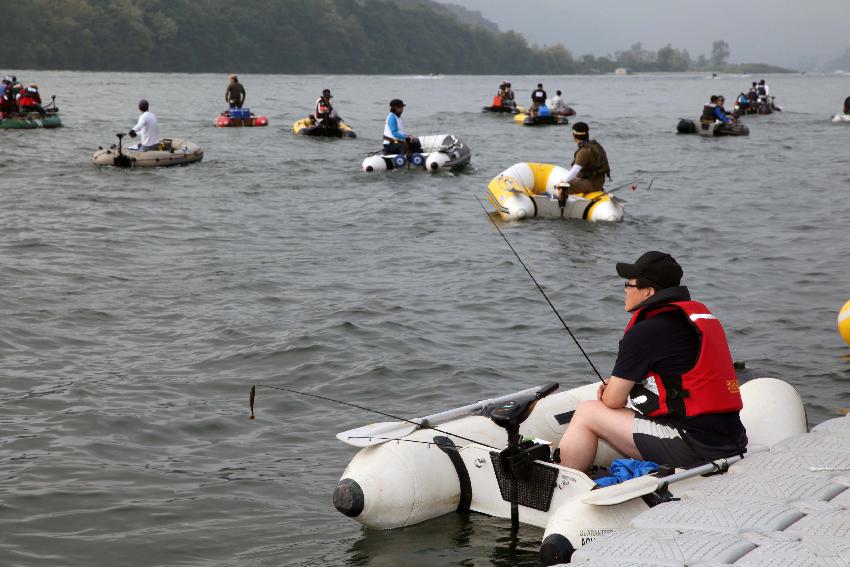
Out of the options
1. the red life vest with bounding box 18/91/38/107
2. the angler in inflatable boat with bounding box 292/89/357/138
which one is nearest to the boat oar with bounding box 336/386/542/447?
the angler in inflatable boat with bounding box 292/89/357/138

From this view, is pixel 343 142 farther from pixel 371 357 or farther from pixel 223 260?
pixel 371 357

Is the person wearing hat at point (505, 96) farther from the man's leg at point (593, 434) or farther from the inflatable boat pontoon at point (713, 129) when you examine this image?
the man's leg at point (593, 434)

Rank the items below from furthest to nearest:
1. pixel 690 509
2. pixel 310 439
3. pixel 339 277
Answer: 1. pixel 339 277
2. pixel 310 439
3. pixel 690 509

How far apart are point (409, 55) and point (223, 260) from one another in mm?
141743

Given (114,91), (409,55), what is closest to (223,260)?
(114,91)

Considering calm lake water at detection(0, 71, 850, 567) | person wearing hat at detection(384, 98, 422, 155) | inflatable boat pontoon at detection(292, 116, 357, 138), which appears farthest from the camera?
inflatable boat pontoon at detection(292, 116, 357, 138)

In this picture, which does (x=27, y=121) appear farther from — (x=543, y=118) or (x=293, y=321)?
(x=293, y=321)

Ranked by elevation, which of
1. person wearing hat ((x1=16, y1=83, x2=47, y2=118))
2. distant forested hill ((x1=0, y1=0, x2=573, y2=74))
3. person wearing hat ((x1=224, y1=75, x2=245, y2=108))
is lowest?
person wearing hat ((x1=16, y1=83, x2=47, y2=118))

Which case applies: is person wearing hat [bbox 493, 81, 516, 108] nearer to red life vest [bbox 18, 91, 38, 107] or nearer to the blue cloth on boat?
red life vest [bbox 18, 91, 38, 107]

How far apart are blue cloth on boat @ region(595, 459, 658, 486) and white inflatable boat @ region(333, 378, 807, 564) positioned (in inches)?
4.9

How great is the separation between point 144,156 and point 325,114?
314 inches

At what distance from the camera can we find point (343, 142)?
31.3 meters

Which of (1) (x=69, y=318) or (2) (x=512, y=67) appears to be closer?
(1) (x=69, y=318)

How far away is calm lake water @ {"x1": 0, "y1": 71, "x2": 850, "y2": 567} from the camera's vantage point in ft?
22.5
